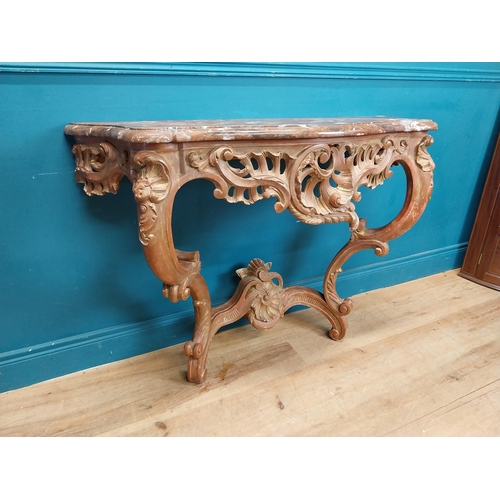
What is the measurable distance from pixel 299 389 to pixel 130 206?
936 mm

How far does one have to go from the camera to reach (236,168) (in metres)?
1.22

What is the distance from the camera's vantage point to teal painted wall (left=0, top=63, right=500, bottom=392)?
121 cm

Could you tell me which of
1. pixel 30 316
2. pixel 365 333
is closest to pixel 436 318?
pixel 365 333

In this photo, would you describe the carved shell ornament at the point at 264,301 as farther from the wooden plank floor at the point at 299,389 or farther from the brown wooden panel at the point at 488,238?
the brown wooden panel at the point at 488,238

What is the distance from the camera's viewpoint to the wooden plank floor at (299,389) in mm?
1284

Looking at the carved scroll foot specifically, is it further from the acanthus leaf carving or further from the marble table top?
the marble table top

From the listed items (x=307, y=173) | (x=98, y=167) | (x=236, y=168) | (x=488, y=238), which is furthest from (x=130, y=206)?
(x=488, y=238)

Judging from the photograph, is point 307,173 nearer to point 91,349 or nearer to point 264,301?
point 264,301

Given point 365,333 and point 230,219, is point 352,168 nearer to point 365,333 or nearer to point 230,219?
point 230,219

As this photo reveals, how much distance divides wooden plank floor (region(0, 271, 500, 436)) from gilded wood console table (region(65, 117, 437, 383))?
6.5 inches

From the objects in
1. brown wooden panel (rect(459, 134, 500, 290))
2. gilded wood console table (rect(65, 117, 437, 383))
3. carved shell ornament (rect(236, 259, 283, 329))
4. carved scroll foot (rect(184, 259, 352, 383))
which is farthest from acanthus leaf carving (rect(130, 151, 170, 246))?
brown wooden panel (rect(459, 134, 500, 290))

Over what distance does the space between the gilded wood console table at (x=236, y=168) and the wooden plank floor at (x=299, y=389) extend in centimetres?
16

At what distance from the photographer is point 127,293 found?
4.98 ft

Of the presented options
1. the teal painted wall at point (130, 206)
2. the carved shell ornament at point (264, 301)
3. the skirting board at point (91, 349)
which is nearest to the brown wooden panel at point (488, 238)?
the teal painted wall at point (130, 206)
